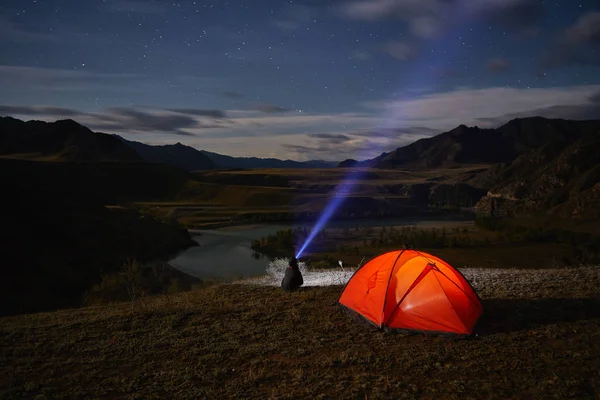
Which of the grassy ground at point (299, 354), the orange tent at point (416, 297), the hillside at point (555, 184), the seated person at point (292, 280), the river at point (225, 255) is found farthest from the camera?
the hillside at point (555, 184)

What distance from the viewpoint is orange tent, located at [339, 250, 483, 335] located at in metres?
10.6

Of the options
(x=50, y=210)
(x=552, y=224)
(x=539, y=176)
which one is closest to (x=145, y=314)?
(x=50, y=210)

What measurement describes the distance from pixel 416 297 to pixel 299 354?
370 centimetres

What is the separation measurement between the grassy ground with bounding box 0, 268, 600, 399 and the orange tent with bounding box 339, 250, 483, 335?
44 centimetres

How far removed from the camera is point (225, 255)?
60.9 metres

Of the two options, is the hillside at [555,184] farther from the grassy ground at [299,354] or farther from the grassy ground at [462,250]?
the grassy ground at [299,354]

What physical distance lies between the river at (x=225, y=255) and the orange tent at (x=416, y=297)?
20053mm

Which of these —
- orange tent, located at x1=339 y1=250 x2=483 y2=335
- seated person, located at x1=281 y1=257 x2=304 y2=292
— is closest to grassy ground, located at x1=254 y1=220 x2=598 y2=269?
seated person, located at x1=281 y1=257 x2=304 y2=292

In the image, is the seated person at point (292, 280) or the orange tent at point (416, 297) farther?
the seated person at point (292, 280)

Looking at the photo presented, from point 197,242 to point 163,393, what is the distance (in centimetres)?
6662

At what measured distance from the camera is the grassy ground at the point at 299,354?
25.7 feet

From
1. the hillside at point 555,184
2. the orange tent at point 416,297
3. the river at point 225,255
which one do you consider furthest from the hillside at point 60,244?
the hillside at point 555,184

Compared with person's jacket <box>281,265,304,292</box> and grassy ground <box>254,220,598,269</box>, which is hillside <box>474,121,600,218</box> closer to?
grassy ground <box>254,220,598,269</box>

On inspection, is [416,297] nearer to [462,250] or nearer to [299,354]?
[299,354]
